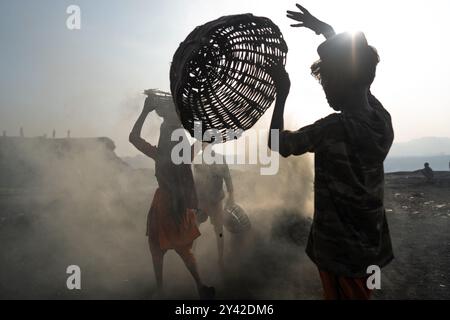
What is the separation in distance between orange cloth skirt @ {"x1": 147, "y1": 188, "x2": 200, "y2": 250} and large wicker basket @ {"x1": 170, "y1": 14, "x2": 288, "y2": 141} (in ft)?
5.70

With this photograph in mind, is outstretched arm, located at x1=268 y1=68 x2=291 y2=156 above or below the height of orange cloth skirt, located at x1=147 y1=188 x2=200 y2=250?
above

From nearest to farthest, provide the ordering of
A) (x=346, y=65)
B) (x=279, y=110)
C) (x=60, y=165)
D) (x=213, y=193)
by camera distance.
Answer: (x=346, y=65) → (x=279, y=110) → (x=213, y=193) → (x=60, y=165)

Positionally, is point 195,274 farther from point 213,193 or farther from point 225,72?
point 225,72

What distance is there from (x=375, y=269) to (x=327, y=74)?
3.75 feet

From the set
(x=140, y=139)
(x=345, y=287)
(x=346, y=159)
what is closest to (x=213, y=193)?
(x=140, y=139)

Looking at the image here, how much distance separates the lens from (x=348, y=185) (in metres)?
1.99

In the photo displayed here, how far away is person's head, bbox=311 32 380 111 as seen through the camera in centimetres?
193

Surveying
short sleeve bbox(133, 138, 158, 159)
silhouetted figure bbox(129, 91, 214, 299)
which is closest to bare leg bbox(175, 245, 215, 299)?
silhouetted figure bbox(129, 91, 214, 299)

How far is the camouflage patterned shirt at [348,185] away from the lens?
6.38 feet

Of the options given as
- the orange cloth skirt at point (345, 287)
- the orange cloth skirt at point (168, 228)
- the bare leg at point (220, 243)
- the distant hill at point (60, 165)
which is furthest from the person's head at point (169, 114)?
the distant hill at point (60, 165)

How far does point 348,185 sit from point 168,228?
2.67 metres

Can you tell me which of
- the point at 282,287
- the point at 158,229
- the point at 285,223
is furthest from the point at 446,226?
the point at 158,229

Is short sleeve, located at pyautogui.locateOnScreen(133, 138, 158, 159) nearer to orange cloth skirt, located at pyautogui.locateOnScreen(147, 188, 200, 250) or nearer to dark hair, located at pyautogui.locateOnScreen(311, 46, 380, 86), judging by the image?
orange cloth skirt, located at pyautogui.locateOnScreen(147, 188, 200, 250)

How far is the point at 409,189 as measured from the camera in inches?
570
